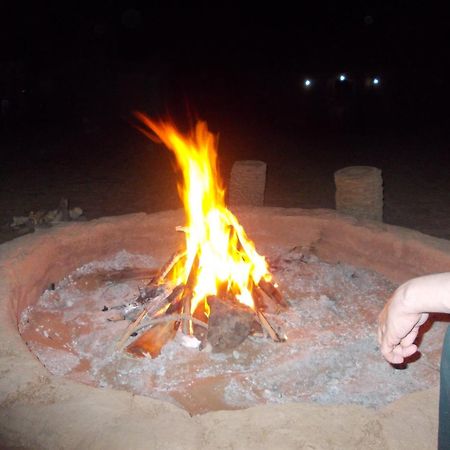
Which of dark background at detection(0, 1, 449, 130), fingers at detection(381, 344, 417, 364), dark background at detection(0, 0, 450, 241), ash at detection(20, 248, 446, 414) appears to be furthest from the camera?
dark background at detection(0, 1, 449, 130)

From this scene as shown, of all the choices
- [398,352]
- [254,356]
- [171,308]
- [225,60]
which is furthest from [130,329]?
[225,60]

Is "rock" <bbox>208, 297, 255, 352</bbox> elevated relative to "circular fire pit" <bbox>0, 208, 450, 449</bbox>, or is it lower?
lower

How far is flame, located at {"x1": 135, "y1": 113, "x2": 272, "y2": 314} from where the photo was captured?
3633 mm

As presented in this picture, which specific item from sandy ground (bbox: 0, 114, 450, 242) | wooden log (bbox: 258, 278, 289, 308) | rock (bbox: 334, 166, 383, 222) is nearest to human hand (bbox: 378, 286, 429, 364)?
wooden log (bbox: 258, 278, 289, 308)

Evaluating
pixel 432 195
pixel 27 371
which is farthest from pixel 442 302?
pixel 432 195

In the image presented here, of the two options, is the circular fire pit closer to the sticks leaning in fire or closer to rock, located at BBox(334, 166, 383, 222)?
the sticks leaning in fire

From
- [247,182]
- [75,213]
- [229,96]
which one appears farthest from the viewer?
[229,96]

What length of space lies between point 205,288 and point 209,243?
1.22 ft

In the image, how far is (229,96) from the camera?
18.4 meters

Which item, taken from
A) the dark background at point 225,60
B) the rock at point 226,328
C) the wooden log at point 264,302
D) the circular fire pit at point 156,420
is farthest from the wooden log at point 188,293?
the dark background at point 225,60

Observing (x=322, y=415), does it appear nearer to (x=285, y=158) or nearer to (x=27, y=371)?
(x=27, y=371)

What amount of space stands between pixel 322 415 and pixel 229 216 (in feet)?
7.17

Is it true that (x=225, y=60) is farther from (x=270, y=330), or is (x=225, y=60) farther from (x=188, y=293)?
(x=270, y=330)

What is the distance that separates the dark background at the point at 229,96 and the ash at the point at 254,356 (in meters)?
2.98
